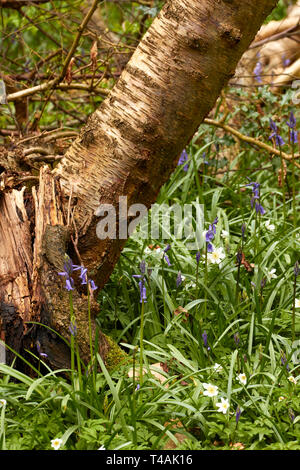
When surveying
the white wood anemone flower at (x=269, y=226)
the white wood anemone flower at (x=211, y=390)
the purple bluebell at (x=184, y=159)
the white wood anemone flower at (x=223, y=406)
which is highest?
the purple bluebell at (x=184, y=159)

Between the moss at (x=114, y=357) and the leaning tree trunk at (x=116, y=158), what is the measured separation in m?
0.03

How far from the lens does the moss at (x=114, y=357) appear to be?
2484 mm

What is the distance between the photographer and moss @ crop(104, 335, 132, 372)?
8.15 feet

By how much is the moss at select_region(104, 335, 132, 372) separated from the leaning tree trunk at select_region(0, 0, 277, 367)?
3 cm

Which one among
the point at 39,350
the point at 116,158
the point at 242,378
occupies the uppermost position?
the point at 116,158

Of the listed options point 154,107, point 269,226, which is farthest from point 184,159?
point 154,107

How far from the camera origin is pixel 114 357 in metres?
2.53

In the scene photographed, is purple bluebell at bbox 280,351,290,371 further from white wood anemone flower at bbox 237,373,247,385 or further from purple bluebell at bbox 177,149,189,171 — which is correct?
purple bluebell at bbox 177,149,189,171

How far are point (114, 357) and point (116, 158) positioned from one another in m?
0.90

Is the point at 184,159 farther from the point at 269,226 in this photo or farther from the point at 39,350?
the point at 39,350

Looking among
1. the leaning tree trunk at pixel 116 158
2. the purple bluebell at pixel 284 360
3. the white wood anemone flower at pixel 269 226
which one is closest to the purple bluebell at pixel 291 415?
the purple bluebell at pixel 284 360

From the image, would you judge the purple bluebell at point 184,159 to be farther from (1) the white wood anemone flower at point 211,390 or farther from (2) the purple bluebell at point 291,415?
(2) the purple bluebell at point 291,415

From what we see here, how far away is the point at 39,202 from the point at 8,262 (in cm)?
30
